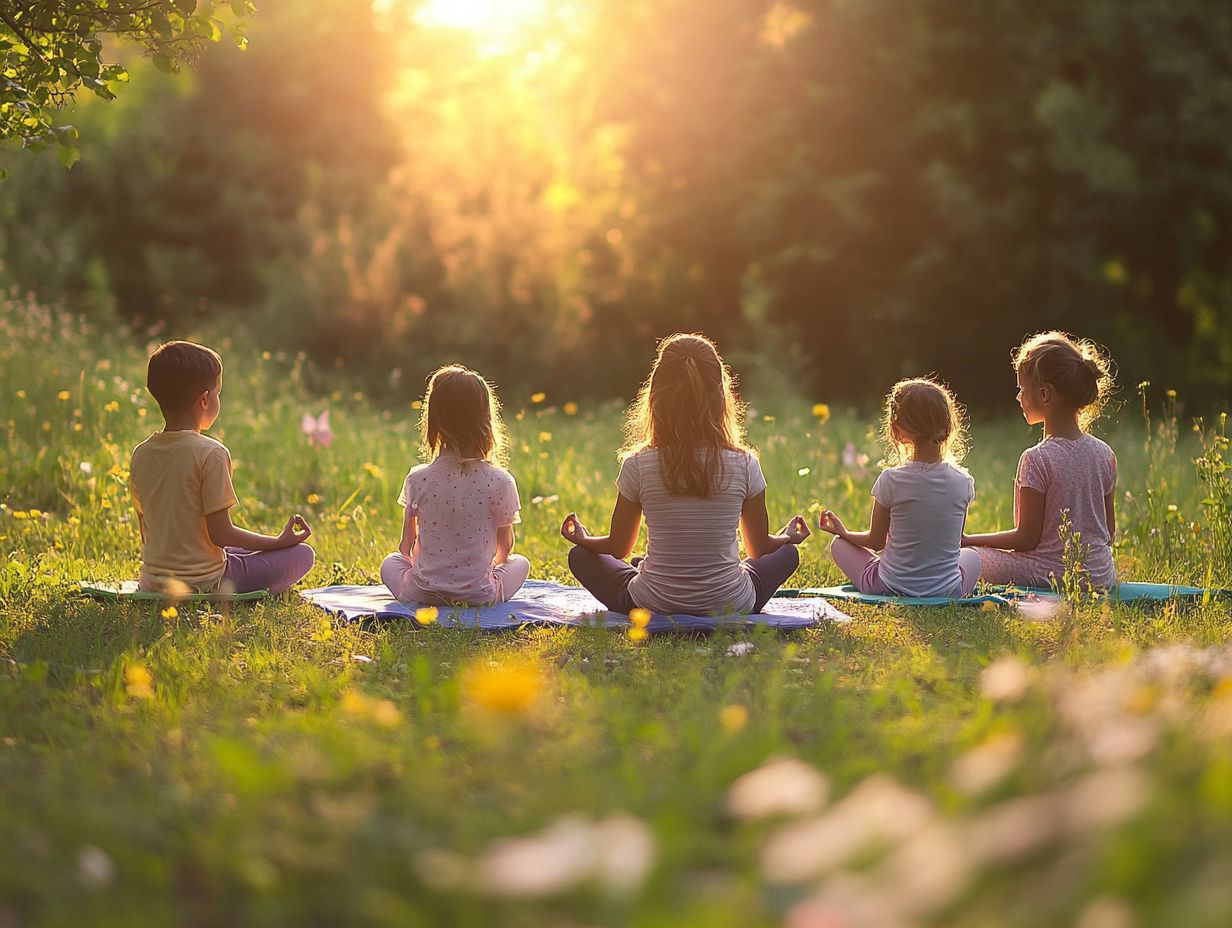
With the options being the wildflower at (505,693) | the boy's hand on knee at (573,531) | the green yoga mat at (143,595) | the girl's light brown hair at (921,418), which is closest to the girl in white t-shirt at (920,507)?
the girl's light brown hair at (921,418)

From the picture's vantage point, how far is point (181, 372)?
226 inches

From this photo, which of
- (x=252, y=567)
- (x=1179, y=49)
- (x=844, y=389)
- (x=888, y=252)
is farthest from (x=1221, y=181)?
(x=252, y=567)

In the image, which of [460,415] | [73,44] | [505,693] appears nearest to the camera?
[505,693]

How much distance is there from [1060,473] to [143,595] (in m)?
4.33

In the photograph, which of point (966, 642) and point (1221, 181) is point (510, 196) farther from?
point (966, 642)

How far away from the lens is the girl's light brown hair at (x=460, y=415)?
576 cm

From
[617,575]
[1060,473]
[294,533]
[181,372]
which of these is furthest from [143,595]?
[1060,473]

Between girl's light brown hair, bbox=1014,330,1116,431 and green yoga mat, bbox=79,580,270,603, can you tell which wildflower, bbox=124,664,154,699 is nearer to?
green yoga mat, bbox=79,580,270,603

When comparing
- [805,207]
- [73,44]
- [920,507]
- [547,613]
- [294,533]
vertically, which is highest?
[805,207]

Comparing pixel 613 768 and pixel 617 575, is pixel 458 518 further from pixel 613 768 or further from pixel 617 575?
pixel 613 768

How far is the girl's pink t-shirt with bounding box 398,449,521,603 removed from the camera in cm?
584

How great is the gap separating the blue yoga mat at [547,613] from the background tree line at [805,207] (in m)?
9.28

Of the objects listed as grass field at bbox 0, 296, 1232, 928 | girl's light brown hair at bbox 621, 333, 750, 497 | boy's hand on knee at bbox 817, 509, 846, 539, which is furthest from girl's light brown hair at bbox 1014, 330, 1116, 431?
girl's light brown hair at bbox 621, 333, 750, 497

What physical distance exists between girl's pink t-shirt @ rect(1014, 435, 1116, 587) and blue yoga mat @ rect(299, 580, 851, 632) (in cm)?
124
